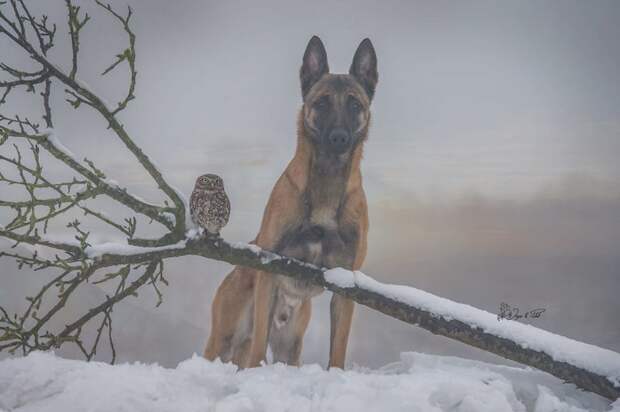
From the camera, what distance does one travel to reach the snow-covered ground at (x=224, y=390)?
269 cm

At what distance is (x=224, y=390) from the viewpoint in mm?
2967

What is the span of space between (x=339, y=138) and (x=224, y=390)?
2301 mm

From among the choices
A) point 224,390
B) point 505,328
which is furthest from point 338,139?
point 224,390

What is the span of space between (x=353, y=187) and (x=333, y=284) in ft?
3.25

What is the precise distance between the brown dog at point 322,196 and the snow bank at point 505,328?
53 cm

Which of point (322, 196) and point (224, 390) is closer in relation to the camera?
point (224, 390)

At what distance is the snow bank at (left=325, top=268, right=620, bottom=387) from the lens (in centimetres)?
376

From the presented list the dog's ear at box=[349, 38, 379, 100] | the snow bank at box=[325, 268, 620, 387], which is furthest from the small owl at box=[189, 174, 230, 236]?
the dog's ear at box=[349, 38, 379, 100]

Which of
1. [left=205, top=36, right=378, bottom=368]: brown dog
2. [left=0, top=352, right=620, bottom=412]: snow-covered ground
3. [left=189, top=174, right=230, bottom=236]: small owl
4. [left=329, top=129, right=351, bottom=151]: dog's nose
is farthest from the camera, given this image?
[left=205, top=36, right=378, bottom=368]: brown dog

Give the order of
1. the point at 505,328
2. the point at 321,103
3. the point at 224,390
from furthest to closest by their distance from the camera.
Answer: the point at 321,103 → the point at 505,328 → the point at 224,390

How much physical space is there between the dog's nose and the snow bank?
1033 mm

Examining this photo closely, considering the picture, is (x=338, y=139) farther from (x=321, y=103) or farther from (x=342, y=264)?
(x=342, y=264)

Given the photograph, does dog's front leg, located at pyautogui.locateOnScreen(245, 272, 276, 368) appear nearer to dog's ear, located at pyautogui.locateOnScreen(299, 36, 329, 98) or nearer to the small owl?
the small owl

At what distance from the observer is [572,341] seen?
396 cm
